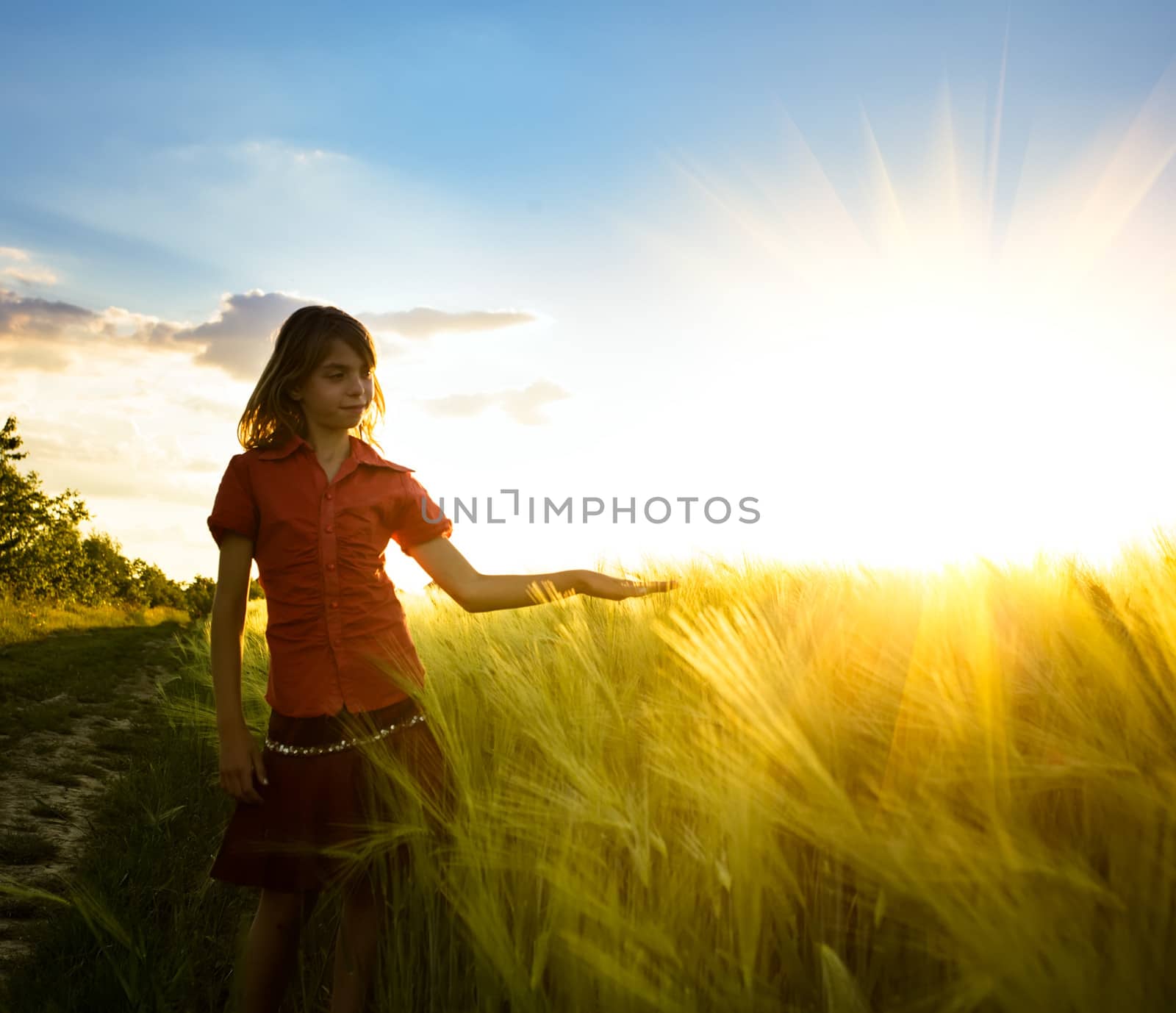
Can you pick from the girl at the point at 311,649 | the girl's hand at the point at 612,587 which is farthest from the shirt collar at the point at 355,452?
the girl's hand at the point at 612,587

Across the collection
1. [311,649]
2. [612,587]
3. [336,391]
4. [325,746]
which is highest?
[336,391]

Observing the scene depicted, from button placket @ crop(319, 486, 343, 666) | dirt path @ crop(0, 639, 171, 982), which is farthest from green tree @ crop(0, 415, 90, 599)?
button placket @ crop(319, 486, 343, 666)

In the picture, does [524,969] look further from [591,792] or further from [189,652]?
[189,652]

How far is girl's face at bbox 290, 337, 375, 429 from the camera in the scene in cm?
189

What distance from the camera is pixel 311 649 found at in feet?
5.72

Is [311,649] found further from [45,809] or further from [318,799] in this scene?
[45,809]

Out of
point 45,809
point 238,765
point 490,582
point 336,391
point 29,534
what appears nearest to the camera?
point 238,765

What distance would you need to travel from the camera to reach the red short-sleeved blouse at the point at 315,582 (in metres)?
1.73

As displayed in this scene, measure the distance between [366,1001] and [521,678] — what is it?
75 cm

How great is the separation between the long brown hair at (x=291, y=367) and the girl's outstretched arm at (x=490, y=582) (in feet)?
1.28

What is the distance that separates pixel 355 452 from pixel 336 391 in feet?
0.50

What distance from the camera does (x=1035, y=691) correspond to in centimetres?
123

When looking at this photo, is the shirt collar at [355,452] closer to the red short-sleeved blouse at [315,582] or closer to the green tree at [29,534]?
the red short-sleeved blouse at [315,582]

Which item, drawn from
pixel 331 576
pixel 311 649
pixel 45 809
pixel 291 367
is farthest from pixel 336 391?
pixel 45 809
